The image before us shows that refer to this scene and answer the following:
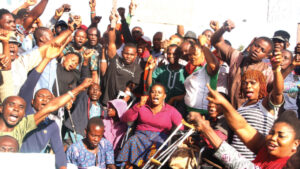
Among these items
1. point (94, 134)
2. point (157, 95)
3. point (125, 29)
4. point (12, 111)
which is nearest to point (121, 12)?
point (125, 29)

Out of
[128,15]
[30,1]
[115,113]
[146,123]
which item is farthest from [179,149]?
[30,1]

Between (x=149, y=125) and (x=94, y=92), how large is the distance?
1.21 m

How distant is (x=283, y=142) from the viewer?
10.5 feet

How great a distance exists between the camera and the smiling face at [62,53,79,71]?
6.45 meters

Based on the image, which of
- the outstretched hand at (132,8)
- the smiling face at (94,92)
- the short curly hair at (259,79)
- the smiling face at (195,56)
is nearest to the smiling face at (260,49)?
the smiling face at (195,56)

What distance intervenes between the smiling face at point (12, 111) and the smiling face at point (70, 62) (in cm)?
203

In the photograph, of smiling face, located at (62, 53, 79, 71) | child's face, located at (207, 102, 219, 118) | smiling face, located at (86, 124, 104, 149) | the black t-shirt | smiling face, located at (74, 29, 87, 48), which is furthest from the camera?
smiling face, located at (74, 29, 87, 48)

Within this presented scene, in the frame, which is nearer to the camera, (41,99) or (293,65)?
(41,99)

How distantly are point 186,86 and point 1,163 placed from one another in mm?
3250

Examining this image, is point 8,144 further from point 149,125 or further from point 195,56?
point 195,56

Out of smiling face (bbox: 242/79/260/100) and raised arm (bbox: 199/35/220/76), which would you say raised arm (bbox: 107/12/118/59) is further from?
smiling face (bbox: 242/79/260/100)

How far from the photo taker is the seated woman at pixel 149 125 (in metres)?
5.63

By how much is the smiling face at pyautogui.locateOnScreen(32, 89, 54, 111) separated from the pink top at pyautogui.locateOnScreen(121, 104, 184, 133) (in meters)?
1.31

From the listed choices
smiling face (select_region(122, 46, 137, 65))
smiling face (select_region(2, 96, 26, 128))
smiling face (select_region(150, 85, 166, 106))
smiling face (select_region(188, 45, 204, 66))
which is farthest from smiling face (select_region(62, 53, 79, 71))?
smiling face (select_region(2, 96, 26, 128))
